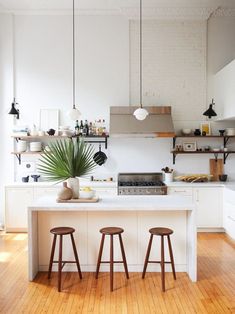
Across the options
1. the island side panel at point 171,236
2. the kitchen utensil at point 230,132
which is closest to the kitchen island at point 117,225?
the island side panel at point 171,236

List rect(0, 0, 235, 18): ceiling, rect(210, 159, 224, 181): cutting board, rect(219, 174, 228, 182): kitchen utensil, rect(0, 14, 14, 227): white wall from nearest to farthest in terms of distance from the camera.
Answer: rect(0, 0, 235, 18): ceiling
rect(219, 174, 228, 182): kitchen utensil
rect(0, 14, 14, 227): white wall
rect(210, 159, 224, 181): cutting board

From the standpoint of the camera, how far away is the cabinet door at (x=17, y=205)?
5.80 meters

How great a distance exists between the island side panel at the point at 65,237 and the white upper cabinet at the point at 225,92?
2.97m

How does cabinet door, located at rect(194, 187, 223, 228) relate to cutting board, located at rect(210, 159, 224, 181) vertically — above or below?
below

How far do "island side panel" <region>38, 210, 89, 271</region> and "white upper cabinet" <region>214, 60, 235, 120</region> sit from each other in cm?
297

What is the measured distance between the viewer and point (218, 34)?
6.33m

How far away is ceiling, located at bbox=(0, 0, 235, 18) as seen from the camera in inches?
232

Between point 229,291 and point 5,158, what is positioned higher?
point 5,158

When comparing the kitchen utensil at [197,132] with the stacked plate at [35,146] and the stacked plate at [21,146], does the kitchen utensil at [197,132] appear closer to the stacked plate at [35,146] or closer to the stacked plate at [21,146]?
the stacked plate at [35,146]

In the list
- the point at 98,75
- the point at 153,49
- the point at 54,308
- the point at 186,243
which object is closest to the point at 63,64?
the point at 98,75

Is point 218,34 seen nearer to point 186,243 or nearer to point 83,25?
point 83,25

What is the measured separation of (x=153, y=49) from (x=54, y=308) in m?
4.82

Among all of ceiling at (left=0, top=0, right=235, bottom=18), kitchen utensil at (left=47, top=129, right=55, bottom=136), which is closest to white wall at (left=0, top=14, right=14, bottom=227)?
ceiling at (left=0, top=0, right=235, bottom=18)

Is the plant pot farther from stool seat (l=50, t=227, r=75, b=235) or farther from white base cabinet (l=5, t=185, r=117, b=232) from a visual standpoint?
stool seat (l=50, t=227, r=75, b=235)
